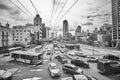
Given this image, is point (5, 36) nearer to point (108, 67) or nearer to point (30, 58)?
point (30, 58)

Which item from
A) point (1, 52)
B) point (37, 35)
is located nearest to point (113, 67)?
point (1, 52)

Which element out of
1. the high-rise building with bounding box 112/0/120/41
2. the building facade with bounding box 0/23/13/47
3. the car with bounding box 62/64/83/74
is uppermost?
the high-rise building with bounding box 112/0/120/41

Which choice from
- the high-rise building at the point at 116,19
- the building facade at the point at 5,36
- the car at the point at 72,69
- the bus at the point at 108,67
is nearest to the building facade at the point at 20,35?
the building facade at the point at 5,36

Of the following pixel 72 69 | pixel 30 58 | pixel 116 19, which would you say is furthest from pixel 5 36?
pixel 116 19

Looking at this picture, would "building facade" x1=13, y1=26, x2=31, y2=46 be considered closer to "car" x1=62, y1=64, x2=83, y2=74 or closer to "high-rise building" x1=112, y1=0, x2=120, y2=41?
"car" x1=62, y1=64, x2=83, y2=74

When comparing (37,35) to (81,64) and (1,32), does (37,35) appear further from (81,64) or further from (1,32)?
(81,64)

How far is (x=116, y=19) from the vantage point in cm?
8944

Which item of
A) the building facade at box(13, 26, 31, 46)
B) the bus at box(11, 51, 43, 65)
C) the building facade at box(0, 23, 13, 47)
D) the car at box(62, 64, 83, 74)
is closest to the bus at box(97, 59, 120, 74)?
the car at box(62, 64, 83, 74)

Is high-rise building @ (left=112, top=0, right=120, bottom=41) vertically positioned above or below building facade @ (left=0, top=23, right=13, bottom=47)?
above

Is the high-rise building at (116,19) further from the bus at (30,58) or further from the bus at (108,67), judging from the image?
the bus at (30,58)

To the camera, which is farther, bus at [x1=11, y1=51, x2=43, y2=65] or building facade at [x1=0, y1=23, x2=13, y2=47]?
building facade at [x1=0, y1=23, x2=13, y2=47]

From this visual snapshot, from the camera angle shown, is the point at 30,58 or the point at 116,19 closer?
the point at 30,58

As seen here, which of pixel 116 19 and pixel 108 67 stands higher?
pixel 116 19

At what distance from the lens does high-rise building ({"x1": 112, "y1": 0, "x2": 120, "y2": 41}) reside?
85906 millimetres
